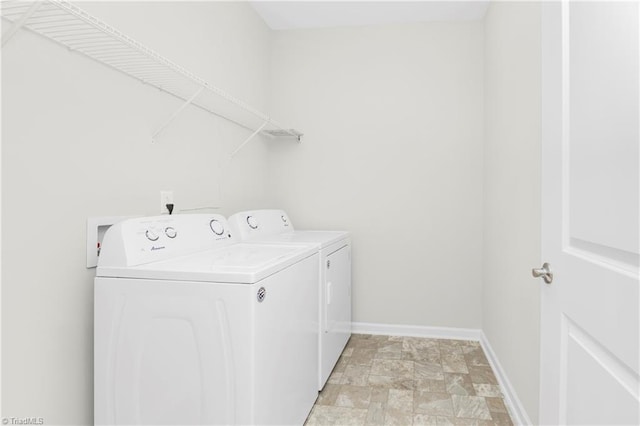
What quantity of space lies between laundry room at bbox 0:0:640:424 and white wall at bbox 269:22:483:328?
11mm

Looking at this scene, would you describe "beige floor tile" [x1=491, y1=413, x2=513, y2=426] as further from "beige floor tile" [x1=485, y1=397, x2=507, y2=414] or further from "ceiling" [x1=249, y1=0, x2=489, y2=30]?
"ceiling" [x1=249, y1=0, x2=489, y2=30]

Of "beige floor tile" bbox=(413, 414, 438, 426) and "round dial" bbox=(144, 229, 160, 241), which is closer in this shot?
"round dial" bbox=(144, 229, 160, 241)

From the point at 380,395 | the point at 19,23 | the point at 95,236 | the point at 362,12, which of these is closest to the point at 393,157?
the point at 362,12

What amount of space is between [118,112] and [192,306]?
2.72ft

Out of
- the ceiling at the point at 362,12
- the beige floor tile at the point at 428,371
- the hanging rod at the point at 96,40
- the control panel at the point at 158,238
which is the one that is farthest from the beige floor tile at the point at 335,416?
the ceiling at the point at 362,12

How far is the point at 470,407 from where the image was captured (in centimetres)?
213

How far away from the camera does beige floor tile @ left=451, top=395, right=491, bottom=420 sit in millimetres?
2049

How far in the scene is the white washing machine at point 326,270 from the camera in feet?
7.56

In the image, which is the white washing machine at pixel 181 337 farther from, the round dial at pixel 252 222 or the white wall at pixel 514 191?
the white wall at pixel 514 191

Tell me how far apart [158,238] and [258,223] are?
40.8 inches

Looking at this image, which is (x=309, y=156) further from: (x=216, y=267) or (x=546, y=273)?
(x=546, y=273)

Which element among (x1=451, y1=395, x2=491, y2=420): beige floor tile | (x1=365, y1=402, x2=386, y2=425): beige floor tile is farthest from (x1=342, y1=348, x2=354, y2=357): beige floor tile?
(x1=451, y1=395, x2=491, y2=420): beige floor tile

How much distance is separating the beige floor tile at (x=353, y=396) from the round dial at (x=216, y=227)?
1083mm

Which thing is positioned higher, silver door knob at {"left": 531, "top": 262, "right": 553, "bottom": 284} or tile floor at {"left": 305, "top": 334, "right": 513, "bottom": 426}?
silver door knob at {"left": 531, "top": 262, "right": 553, "bottom": 284}
